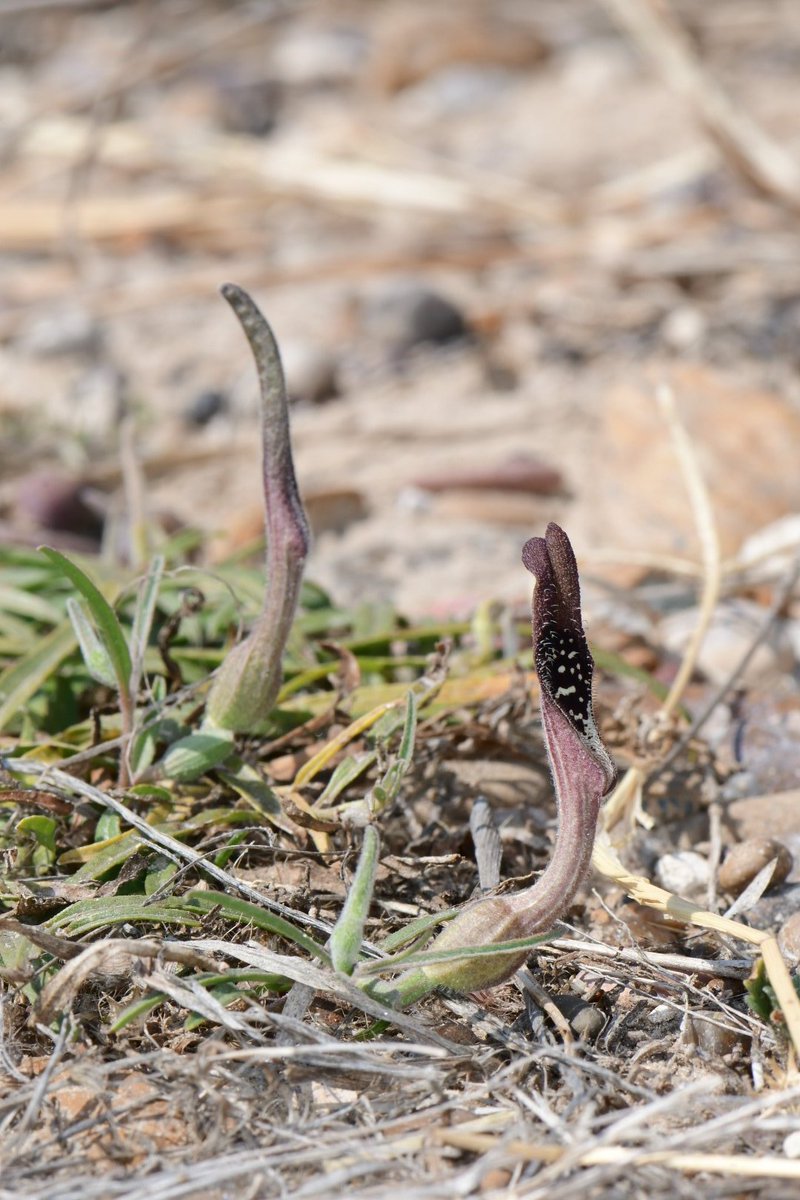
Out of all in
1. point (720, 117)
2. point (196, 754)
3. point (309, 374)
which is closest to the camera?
point (196, 754)

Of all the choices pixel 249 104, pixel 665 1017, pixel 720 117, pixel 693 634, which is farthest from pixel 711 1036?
pixel 249 104

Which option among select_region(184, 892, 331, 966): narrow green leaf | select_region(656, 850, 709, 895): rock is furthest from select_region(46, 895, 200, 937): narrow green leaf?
select_region(656, 850, 709, 895): rock

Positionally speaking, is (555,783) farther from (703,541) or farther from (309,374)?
(309,374)

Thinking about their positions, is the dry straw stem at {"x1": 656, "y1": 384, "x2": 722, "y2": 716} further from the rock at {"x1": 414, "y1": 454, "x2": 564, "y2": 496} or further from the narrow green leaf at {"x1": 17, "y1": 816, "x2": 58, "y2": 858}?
the narrow green leaf at {"x1": 17, "y1": 816, "x2": 58, "y2": 858}

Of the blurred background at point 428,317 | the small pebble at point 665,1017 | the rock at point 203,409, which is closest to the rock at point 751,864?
the small pebble at point 665,1017

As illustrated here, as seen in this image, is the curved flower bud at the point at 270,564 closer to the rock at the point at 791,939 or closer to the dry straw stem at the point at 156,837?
the dry straw stem at the point at 156,837

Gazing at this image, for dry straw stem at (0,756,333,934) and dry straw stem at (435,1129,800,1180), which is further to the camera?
dry straw stem at (0,756,333,934)
